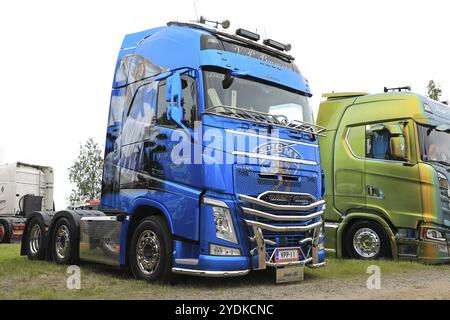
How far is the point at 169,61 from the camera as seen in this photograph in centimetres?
708

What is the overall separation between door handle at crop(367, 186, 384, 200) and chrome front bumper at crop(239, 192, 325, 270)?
3.65 m

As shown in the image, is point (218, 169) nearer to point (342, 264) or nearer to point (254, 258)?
point (254, 258)

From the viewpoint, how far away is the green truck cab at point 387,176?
384 inches

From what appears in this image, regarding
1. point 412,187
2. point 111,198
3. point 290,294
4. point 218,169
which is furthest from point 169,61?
point 412,187

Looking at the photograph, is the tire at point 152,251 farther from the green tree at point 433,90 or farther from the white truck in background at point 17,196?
the green tree at point 433,90

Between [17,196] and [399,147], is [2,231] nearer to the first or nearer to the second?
[17,196]

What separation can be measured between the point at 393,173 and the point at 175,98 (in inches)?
228

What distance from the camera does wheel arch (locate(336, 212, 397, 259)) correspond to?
10062 millimetres

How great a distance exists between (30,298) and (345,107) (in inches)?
329

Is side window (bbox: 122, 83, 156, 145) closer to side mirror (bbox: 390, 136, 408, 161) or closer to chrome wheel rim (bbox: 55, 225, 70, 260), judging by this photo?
chrome wheel rim (bbox: 55, 225, 70, 260)

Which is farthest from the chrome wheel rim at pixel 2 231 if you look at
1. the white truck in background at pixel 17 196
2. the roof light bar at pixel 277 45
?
the roof light bar at pixel 277 45

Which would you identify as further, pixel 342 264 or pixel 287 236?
pixel 342 264

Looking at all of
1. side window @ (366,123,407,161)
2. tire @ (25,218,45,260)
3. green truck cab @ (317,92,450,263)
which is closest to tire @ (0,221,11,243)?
tire @ (25,218,45,260)

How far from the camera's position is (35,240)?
33.1ft
